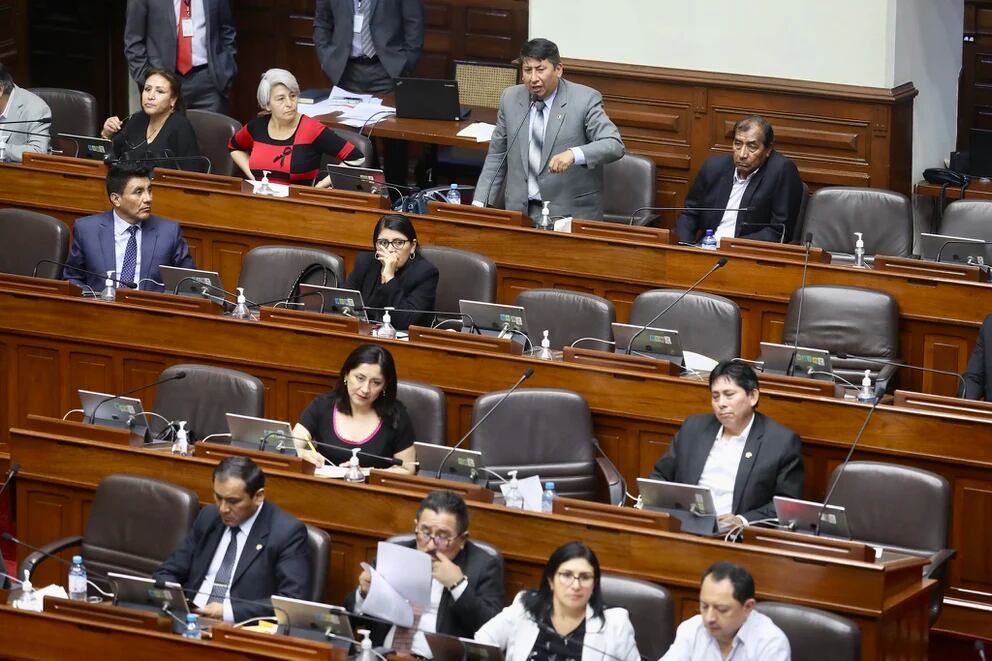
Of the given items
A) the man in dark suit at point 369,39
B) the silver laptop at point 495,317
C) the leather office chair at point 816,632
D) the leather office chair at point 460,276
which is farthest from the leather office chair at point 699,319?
the man in dark suit at point 369,39

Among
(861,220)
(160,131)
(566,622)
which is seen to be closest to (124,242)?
(160,131)

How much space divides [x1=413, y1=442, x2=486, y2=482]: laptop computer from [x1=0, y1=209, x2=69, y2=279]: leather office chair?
189cm

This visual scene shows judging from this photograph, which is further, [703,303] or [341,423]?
[703,303]

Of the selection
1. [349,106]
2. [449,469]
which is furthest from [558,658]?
[349,106]

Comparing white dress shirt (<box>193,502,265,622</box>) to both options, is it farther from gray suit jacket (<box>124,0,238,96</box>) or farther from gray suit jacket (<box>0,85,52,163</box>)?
gray suit jacket (<box>124,0,238,96</box>)

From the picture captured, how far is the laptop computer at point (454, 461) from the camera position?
14.4ft

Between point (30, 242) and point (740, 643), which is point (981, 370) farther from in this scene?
point (30, 242)

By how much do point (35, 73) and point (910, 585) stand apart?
19.0 ft

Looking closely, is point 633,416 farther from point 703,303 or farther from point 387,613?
point 387,613

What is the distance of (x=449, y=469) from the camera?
14.5 feet

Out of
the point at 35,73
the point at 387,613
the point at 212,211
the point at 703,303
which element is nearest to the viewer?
the point at 387,613

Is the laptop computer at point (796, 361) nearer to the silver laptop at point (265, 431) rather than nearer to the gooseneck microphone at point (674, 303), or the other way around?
the gooseneck microphone at point (674, 303)

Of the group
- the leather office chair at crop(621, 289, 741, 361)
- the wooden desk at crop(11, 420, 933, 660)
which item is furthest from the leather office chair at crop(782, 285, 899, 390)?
the wooden desk at crop(11, 420, 933, 660)

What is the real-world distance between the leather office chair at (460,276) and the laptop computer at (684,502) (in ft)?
4.37
